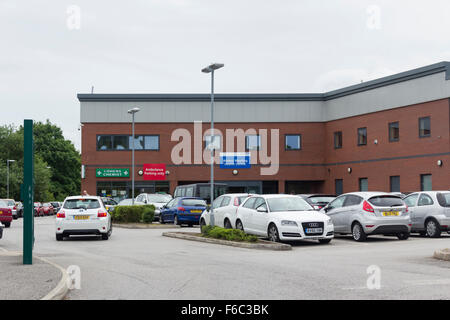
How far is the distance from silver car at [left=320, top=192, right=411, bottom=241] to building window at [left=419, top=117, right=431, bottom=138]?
19.3m

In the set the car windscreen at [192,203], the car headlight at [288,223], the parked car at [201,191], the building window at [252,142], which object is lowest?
the car headlight at [288,223]

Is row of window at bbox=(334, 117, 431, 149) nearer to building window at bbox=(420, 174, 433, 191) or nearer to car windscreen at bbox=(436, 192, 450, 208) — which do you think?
building window at bbox=(420, 174, 433, 191)

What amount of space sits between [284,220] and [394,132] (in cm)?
2493

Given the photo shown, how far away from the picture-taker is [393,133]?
41125 millimetres

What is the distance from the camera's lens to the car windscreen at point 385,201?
19.4 meters

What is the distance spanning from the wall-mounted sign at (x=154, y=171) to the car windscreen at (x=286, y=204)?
2914 cm

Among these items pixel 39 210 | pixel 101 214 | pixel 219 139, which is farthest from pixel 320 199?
pixel 39 210

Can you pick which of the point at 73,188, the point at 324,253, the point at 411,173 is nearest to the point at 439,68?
the point at 411,173

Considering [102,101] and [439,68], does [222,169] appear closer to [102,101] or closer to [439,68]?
[102,101]

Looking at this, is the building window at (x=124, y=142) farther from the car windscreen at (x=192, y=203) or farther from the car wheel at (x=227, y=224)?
the car wheel at (x=227, y=224)

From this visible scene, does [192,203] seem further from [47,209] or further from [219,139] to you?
[47,209]

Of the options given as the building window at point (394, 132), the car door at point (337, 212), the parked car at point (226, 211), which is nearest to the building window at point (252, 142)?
the building window at point (394, 132)

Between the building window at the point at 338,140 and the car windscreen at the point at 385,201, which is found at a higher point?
the building window at the point at 338,140

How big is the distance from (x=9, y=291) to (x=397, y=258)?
8.67m
